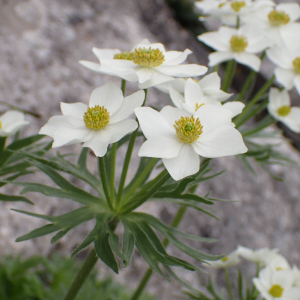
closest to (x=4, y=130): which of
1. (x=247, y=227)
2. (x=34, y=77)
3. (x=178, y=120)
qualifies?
(x=178, y=120)

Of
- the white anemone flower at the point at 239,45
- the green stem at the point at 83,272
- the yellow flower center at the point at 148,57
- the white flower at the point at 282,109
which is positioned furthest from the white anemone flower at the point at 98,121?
the white flower at the point at 282,109

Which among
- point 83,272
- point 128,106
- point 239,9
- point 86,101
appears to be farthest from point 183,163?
point 86,101

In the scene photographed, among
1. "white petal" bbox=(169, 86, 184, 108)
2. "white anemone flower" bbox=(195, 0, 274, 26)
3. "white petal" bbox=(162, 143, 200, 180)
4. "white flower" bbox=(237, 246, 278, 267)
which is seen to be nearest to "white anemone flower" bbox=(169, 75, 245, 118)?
"white petal" bbox=(169, 86, 184, 108)

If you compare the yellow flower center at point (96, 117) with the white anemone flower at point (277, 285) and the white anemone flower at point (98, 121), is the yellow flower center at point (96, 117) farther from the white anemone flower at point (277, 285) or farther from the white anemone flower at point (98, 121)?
the white anemone flower at point (277, 285)

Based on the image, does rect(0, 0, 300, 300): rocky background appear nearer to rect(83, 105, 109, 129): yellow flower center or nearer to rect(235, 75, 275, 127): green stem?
rect(235, 75, 275, 127): green stem

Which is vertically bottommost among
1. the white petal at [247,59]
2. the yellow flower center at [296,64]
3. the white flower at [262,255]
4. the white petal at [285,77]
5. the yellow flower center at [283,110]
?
the white flower at [262,255]
